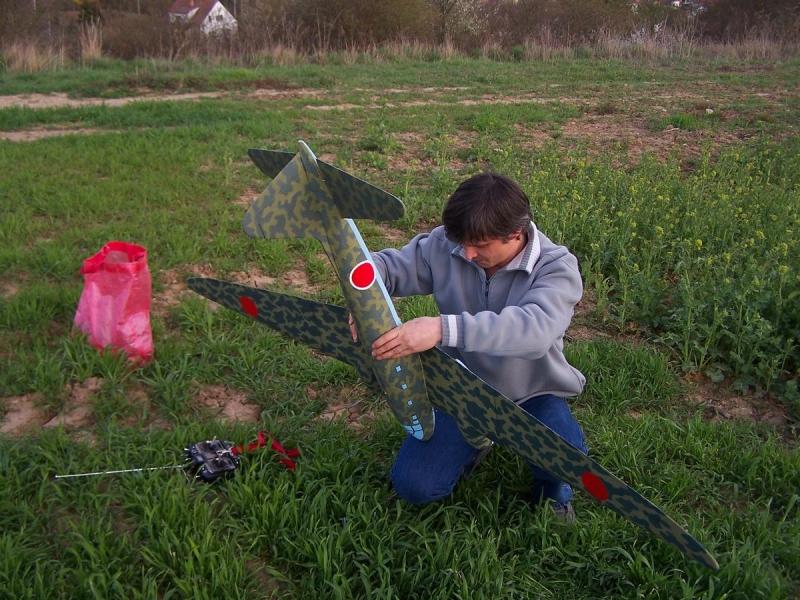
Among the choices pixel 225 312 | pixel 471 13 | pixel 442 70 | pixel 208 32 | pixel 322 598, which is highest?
pixel 471 13

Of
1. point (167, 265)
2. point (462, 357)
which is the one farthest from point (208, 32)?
point (462, 357)

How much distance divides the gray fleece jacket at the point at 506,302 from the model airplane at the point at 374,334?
17cm

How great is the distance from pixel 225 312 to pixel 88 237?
153cm

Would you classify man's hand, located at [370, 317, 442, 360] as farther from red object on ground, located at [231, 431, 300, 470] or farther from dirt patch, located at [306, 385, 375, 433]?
dirt patch, located at [306, 385, 375, 433]

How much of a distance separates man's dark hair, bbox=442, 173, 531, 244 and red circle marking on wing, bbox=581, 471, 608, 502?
80cm

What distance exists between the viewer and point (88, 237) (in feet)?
16.1

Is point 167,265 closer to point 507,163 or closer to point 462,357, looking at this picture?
point 462,357

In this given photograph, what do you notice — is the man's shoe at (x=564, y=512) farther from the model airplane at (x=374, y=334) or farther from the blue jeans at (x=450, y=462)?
the model airplane at (x=374, y=334)

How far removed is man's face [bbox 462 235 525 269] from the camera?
7.54 ft

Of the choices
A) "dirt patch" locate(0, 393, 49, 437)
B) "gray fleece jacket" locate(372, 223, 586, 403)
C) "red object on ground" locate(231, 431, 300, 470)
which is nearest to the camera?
"gray fleece jacket" locate(372, 223, 586, 403)

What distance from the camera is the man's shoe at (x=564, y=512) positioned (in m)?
2.59

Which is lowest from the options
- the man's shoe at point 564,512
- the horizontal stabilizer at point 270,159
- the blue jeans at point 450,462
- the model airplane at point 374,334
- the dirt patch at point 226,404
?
the man's shoe at point 564,512

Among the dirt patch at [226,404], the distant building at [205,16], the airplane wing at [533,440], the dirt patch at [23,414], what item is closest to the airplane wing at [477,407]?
the airplane wing at [533,440]

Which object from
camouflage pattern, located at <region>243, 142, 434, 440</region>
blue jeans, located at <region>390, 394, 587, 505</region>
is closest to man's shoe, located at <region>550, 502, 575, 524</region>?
blue jeans, located at <region>390, 394, 587, 505</region>
